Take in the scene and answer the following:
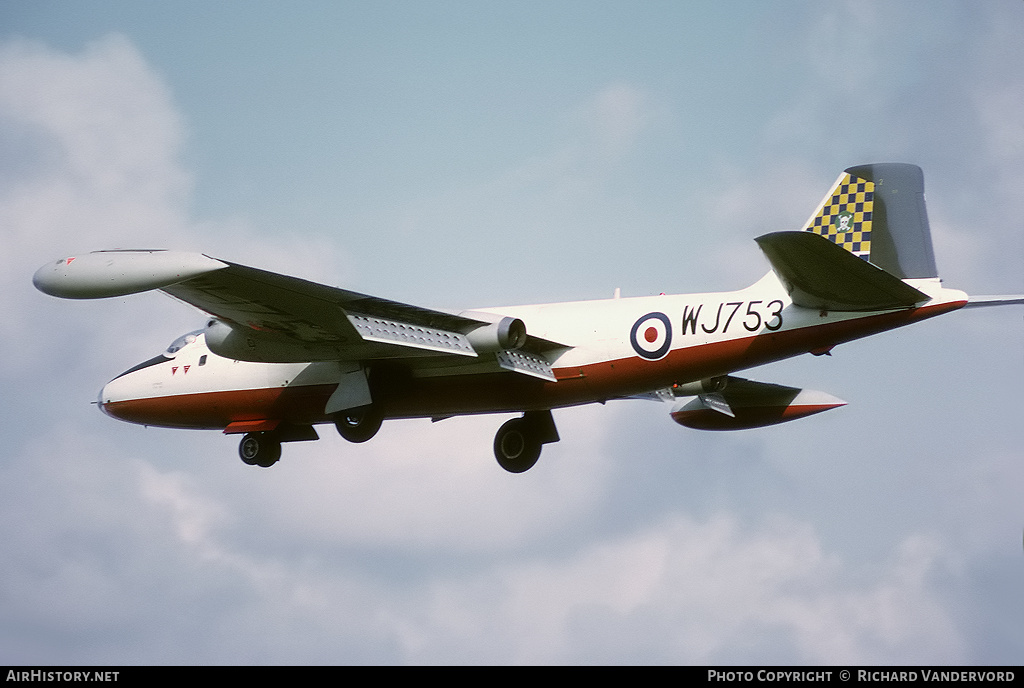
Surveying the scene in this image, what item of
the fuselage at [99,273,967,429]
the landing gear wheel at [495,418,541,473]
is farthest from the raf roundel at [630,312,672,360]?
the landing gear wheel at [495,418,541,473]

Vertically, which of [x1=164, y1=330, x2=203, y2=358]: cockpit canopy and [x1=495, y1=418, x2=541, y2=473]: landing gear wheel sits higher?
[x1=164, y1=330, x2=203, y2=358]: cockpit canopy

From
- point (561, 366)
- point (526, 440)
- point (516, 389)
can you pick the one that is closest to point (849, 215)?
point (561, 366)

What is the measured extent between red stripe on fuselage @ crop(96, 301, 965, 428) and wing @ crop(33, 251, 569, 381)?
69 cm

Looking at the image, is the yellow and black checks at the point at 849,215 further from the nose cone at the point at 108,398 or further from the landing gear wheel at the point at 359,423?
the nose cone at the point at 108,398

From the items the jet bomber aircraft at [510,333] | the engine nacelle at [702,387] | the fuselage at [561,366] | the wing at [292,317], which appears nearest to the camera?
the wing at [292,317]

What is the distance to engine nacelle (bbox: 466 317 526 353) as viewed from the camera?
20969mm

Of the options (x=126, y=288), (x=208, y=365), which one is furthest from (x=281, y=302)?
(x=208, y=365)

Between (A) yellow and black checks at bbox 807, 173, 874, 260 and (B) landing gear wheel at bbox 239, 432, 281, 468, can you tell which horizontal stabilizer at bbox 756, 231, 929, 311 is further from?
(B) landing gear wheel at bbox 239, 432, 281, 468

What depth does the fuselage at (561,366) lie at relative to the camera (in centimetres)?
2041

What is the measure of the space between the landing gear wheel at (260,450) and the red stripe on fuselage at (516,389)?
0.42 metres

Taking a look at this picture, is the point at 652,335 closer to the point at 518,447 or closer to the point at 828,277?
the point at 828,277

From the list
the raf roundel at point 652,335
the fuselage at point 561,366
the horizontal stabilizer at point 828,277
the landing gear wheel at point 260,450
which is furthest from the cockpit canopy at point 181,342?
the horizontal stabilizer at point 828,277
